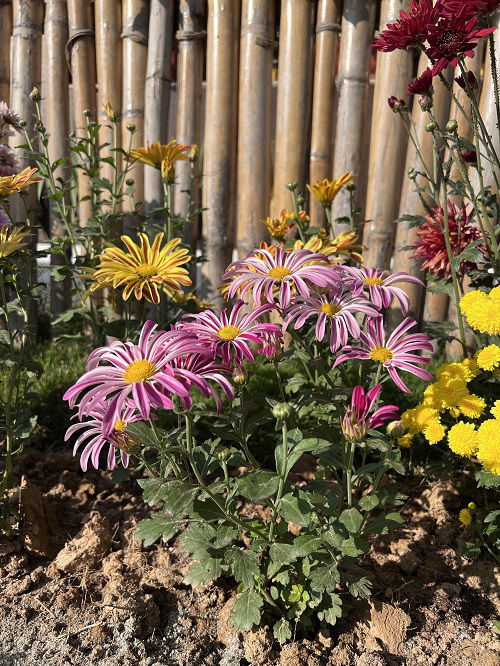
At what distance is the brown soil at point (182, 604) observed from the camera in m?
1.55

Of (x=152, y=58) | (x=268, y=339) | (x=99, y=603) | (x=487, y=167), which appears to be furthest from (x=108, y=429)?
(x=152, y=58)

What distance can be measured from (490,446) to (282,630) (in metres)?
0.69

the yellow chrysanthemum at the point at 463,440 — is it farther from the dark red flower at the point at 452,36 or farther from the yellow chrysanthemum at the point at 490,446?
the dark red flower at the point at 452,36

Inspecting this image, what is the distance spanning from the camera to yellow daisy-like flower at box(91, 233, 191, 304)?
158 centimetres

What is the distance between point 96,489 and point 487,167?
2.12 m

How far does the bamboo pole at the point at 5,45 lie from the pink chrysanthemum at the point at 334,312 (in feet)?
9.64

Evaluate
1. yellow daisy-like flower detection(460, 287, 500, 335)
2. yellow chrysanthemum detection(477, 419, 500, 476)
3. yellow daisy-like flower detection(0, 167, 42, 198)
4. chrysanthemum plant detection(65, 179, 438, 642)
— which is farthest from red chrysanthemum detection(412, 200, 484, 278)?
yellow daisy-like flower detection(0, 167, 42, 198)

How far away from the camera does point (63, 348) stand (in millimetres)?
3367

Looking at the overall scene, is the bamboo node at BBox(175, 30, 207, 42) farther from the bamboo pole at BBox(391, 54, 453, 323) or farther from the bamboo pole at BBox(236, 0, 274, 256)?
the bamboo pole at BBox(391, 54, 453, 323)

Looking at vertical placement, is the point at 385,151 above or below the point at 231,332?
above

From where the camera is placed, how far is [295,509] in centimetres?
138

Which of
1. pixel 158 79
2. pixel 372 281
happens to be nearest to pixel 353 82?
pixel 158 79

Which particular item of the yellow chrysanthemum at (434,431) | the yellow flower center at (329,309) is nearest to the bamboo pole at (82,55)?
the yellow flower center at (329,309)

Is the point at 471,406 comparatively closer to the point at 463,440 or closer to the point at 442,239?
the point at 463,440
